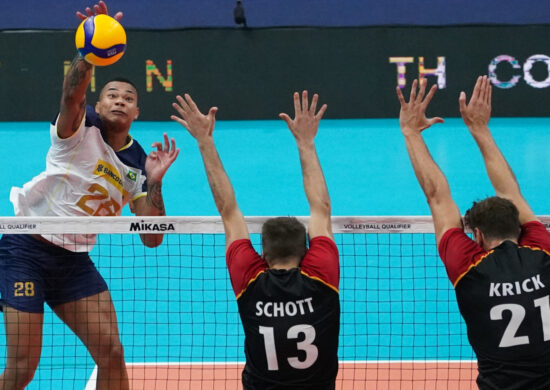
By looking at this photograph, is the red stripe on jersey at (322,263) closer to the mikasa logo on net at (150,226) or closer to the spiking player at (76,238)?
the mikasa logo on net at (150,226)

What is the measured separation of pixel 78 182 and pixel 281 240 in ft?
7.38

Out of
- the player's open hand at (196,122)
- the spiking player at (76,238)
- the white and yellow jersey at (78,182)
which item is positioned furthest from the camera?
the white and yellow jersey at (78,182)

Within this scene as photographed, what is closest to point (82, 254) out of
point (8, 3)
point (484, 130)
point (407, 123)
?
point (407, 123)

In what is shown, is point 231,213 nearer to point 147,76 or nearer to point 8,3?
point 147,76

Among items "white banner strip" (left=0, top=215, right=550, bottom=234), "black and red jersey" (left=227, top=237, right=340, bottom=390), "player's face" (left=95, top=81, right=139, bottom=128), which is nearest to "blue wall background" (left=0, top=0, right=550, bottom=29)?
"player's face" (left=95, top=81, right=139, bottom=128)

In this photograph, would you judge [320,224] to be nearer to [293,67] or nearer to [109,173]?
[109,173]

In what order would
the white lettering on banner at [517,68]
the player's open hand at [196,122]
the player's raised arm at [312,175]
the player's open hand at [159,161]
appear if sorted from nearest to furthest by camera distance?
the player's raised arm at [312,175]
the player's open hand at [196,122]
the player's open hand at [159,161]
the white lettering on banner at [517,68]

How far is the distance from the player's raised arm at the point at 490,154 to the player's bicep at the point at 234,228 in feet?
5.14

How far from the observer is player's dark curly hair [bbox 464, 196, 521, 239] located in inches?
178

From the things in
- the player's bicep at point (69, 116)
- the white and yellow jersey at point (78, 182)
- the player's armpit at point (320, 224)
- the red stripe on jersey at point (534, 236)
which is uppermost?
the player's bicep at point (69, 116)

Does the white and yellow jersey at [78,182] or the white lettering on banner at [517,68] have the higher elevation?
the white lettering on banner at [517,68]

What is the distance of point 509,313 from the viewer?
4289mm

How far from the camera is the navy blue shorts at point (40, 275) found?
592cm

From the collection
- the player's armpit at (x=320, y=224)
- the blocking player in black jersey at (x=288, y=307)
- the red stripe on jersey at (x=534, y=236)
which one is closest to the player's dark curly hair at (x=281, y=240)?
the blocking player in black jersey at (x=288, y=307)
